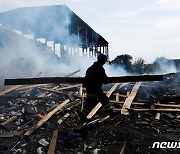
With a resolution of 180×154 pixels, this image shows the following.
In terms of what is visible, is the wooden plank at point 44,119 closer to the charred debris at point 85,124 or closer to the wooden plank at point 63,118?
the charred debris at point 85,124

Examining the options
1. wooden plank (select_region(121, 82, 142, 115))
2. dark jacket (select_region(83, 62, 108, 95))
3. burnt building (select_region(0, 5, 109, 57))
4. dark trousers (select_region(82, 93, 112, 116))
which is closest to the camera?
dark jacket (select_region(83, 62, 108, 95))

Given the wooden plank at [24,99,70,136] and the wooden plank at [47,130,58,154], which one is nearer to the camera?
the wooden plank at [47,130,58,154]

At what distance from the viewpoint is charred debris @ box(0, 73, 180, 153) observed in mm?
5527

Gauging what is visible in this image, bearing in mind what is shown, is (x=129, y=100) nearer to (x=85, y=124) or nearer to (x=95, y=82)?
(x=85, y=124)

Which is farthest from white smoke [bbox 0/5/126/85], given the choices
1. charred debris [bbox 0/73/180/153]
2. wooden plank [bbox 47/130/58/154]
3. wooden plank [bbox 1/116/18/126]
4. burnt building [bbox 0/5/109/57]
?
wooden plank [bbox 47/130/58/154]

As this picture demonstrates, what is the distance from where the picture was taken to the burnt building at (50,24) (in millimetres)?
14974

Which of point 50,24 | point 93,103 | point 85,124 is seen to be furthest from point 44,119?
point 50,24

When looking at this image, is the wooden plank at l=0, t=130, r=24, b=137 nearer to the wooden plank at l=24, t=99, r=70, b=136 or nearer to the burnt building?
the wooden plank at l=24, t=99, r=70, b=136

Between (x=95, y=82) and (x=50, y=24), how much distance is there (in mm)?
11254

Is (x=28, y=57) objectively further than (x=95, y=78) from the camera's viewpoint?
Yes

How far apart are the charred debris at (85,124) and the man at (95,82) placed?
0.59 meters

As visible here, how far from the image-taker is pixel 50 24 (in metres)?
16.2

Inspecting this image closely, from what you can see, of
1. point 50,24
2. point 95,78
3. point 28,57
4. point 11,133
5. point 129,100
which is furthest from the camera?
point 50,24

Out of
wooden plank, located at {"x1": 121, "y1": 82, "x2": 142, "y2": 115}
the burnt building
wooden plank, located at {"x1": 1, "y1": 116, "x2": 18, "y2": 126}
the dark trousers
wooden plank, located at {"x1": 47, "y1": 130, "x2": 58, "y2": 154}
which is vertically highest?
the burnt building
